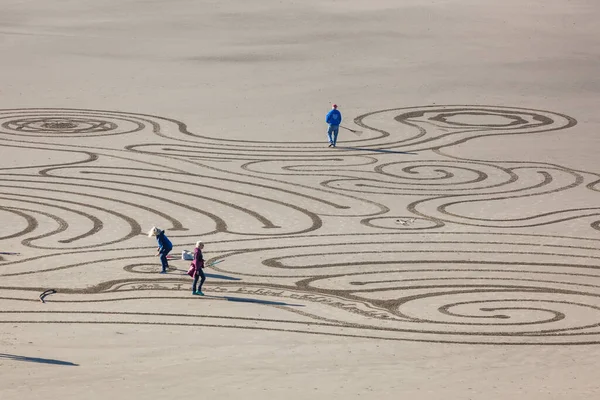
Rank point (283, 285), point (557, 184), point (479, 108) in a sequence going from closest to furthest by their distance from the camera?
1. point (283, 285)
2. point (557, 184)
3. point (479, 108)

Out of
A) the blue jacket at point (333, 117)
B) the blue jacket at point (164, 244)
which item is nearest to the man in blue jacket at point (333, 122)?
the blue jacket at point (333, 117)

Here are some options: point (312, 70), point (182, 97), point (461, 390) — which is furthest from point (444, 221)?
Result: point (312, 70)

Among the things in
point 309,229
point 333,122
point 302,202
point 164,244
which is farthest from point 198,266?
point 333,122

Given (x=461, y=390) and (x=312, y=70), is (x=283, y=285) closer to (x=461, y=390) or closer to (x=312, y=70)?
(x=461, y=390)

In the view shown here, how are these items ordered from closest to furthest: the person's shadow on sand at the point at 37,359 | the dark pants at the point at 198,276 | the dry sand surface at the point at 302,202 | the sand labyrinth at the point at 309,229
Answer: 1. the person's shadow on sand at the point at 37,359
2. the dry sand surface at the point at 302,202
3. the sand labyrinth at the point at 309,229
4. the dark pants at the point at 198,276

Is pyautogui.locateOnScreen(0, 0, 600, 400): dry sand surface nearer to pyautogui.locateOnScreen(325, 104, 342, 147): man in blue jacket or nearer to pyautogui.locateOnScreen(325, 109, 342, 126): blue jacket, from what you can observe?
pyautogui.locateOnScreen(325, 104, 342, 147): man in blue jacket

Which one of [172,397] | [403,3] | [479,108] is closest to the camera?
[172,397]

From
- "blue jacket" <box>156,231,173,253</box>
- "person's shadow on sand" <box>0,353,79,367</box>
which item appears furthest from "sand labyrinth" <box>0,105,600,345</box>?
"person's shadow on sand" <box>0,353,79,367</box>

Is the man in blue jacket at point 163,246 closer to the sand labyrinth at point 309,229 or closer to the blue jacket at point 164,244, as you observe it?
the blue jacket at point 164,244
